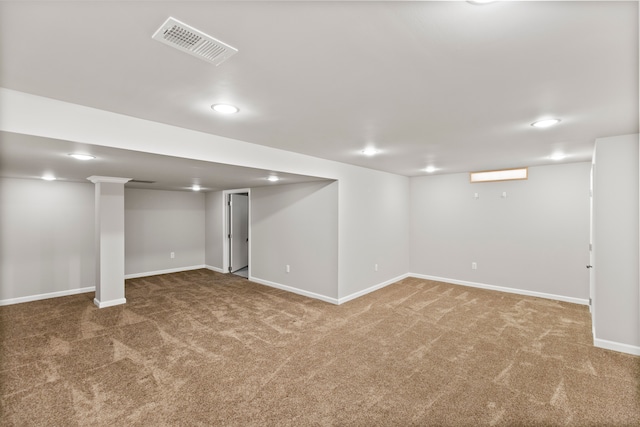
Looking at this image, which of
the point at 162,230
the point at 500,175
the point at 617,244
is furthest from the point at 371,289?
the point at 162,230

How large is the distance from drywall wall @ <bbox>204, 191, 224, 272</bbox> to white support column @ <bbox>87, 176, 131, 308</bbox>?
268cm

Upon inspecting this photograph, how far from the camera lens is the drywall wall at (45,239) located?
498cm

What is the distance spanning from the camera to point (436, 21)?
51.8 inches

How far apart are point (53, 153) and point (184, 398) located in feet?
8.41

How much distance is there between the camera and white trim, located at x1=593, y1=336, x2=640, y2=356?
3.15m

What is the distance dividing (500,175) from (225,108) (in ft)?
17.5

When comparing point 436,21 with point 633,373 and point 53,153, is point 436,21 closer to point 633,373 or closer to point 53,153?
point 53,153

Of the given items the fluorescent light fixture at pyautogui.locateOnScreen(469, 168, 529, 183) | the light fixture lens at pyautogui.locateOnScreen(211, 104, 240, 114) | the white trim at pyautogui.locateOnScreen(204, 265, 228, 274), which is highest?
the light fixture lens at pyautogui.locateOnScreen(211, 104, 240, 114)

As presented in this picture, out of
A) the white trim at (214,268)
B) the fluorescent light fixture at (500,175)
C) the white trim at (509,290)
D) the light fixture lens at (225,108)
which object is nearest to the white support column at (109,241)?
the white trim at (214,268)

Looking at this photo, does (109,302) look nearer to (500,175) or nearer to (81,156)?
(81,156)

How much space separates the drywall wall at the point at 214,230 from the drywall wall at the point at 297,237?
1455 mm

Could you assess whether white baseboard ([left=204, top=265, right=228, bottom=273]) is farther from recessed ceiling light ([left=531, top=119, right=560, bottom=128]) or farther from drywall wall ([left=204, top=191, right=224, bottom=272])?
recessed ceiling light ([left=531, top=119, right=560, bottom=128])

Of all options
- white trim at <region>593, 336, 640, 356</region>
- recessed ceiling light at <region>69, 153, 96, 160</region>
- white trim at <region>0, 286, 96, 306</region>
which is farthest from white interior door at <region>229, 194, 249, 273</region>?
white trim at <region>593, 336, 640, 356</region>

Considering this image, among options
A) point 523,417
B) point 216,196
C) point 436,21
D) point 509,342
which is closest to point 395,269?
point 509,342
